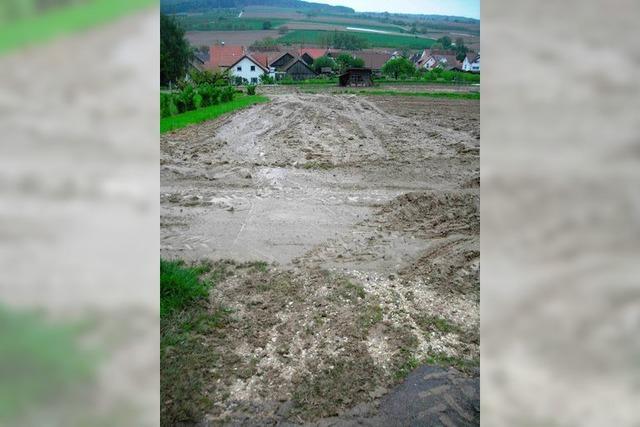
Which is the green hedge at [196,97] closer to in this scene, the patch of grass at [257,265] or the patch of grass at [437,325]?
the patch of grass at [257,265]

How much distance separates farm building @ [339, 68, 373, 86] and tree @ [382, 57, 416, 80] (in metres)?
0.98

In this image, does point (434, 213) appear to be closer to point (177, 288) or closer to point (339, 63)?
point (177, 288)

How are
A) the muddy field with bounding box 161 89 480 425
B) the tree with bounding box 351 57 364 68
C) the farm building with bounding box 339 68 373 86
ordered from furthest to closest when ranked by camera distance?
the farm building with bounding box 339 68 373 86, the tree with bounding box 351 57 364 68, the muddy field with bounding box 161 89 480 425

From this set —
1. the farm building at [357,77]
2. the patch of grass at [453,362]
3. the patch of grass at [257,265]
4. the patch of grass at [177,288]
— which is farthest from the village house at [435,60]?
the patch of grass at [453,362]

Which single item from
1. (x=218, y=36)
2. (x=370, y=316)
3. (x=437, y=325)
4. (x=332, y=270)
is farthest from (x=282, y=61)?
(x=437, y=325)

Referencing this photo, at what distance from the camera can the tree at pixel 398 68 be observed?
23891mm

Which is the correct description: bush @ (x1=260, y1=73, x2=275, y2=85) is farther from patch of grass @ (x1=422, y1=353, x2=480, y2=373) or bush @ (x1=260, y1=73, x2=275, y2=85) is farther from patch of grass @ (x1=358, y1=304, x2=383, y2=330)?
patch of grass @ (x1=422, y1=353, x2=480, y2=373)

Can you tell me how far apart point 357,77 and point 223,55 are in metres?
10.0

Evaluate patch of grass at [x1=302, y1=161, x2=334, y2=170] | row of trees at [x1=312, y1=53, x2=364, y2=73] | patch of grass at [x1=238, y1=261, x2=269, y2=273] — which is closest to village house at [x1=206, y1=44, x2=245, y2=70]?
row of trees at [x1=312, y1=53, x2=364, y2=73]

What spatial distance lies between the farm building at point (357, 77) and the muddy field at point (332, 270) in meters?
15.5

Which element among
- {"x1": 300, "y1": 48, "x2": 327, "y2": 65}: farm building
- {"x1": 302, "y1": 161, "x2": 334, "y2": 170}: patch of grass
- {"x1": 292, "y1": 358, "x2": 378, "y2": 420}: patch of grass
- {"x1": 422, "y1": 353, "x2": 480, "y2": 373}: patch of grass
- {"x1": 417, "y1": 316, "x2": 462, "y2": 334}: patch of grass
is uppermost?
{"x1": 300, "y1": 48, "x2": 327, "y2": 65}: farm building

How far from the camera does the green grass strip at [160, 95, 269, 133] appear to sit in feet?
45.1
